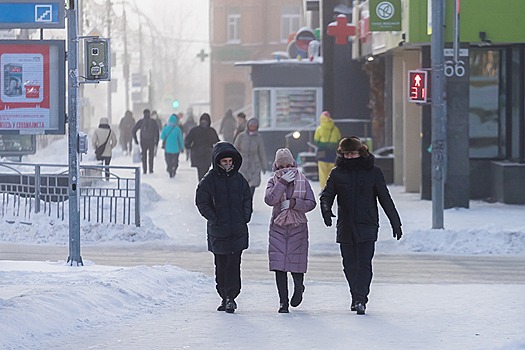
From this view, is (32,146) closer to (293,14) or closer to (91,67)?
(91,67)

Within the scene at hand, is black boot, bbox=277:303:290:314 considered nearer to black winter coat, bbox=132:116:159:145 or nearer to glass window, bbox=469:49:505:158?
glass window, bbox=469:49:505:158

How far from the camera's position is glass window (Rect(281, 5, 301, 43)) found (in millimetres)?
81625

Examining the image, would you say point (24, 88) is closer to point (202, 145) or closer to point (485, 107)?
point (202, 145)

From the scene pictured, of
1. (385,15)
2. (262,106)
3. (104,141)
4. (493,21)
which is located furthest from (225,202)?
(262,106)

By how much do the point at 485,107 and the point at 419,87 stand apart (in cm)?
633

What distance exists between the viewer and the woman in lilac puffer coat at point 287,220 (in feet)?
39.4

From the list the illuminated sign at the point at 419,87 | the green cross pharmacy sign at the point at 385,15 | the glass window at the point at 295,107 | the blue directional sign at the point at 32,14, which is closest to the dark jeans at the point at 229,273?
A: the blue directional sign at the point at 32,14

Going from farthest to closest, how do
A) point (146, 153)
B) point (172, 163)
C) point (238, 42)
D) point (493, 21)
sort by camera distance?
point (238, 42) → point (146, 153) → point (172, 163) → point (493, 21)

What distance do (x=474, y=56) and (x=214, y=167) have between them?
14977mm

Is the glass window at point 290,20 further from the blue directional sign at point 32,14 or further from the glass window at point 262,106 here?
the blue directional sign at point 32,14

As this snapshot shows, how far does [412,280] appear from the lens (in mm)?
15273

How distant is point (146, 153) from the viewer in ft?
123

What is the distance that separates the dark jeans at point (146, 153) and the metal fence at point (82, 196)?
15.0m

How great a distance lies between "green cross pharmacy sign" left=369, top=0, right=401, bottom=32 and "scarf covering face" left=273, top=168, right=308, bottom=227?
14312 mm
